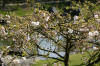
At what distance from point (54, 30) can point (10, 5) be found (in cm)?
3634

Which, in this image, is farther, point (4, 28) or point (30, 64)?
point (30, 64)

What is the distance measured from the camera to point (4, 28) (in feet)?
18.1

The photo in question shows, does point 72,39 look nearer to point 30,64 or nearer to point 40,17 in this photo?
point 40,17

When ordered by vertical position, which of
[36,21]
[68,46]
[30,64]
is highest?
[36,21]

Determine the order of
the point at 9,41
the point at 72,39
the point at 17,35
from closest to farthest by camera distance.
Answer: the point at 17,35 → the point at 72,39 → the point at 9,41

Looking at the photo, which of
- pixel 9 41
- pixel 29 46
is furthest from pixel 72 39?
pixel 9 41

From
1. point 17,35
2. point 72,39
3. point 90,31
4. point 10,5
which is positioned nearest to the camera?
point 90,31

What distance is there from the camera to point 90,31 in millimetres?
4516

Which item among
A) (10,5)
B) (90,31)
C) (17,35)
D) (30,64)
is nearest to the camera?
(90,31)

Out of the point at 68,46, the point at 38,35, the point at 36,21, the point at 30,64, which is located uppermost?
the point at 36,21

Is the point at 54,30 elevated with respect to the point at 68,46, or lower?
elevated

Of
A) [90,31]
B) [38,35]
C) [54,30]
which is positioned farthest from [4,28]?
[90,31]

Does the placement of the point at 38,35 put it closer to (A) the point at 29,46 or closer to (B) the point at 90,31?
(A) the point at 29,46

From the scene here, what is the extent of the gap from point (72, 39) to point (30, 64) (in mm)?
6195
